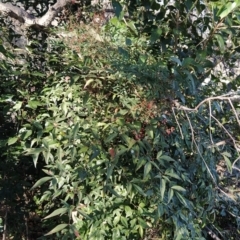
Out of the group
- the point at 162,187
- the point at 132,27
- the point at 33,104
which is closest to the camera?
the point at 162,187

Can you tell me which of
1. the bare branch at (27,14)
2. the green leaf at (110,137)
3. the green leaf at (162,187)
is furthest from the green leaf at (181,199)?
the bare branch at (27,14)

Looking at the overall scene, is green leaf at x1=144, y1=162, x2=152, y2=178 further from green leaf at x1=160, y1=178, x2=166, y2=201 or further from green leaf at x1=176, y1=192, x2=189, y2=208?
green leaf at x1=176, y1=192, x2=189, y2=208

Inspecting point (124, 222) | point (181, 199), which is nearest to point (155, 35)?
point (181, 199)

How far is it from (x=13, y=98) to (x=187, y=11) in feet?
3.63

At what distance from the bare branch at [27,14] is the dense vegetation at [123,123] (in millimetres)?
100

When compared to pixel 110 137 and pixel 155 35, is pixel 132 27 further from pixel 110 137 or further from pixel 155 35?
pixel 110 137

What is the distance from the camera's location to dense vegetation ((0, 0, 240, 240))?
6.72ft

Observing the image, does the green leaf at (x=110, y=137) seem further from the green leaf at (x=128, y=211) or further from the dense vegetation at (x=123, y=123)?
the green leaf at (x=128, y=211)

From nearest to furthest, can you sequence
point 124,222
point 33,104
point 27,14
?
point 124,222 → point 33,104 → point 27,14

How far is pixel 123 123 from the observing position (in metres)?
2.02

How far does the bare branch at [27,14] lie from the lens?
99.5 inches

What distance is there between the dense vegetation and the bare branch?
10cm

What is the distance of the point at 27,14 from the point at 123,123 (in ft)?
3.51

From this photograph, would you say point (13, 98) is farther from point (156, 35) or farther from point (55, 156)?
point (156, 35)
